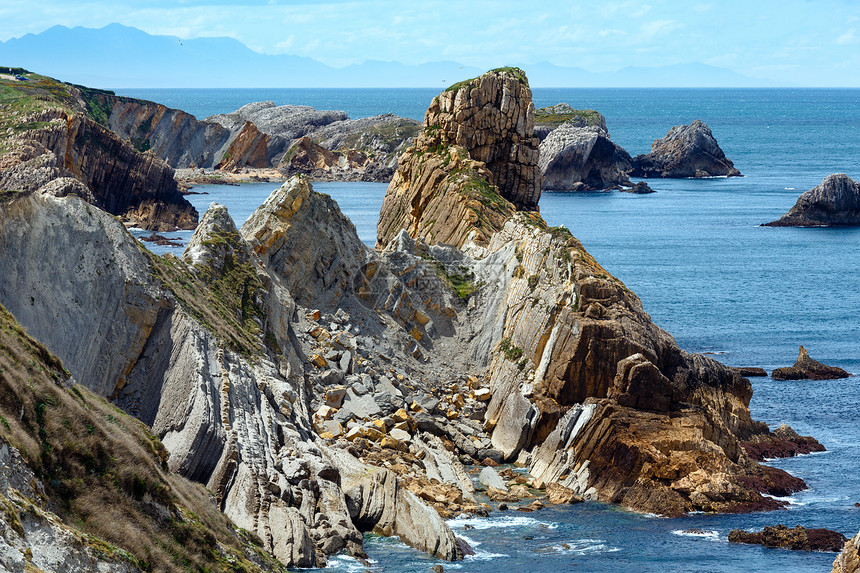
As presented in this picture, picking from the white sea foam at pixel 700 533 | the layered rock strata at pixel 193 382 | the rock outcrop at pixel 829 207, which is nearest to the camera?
the layered rock strata at pixel 193 382

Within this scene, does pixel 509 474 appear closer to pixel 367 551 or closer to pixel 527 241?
pixel 367 551

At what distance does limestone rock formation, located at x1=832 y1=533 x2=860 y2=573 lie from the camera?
27272 mm

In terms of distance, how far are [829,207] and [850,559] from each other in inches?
4739

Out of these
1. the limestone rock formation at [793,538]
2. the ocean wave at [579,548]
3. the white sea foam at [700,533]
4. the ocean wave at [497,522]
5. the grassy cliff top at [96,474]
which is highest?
the grassy cliff top at [96,474]

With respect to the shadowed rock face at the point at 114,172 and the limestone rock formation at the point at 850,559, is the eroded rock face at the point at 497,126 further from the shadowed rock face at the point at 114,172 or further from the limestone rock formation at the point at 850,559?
the limestone rock formation at the point at 850,559

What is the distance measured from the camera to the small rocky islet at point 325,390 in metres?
23.0

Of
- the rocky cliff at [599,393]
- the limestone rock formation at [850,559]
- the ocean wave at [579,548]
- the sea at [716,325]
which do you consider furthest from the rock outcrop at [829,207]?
the limestone rock formation at [850,559]

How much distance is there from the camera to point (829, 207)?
454 feet

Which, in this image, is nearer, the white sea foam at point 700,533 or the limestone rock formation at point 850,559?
the limestone rock formation at point 850,559

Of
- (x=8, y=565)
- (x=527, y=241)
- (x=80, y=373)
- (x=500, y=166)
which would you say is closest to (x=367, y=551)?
(x=80, y=373)

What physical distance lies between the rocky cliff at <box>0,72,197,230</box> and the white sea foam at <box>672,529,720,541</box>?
91.2 m

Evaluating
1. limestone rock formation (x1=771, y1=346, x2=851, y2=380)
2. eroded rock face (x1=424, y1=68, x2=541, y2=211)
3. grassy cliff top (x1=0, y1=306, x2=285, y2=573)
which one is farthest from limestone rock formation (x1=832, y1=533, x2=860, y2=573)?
eroded rock face (x1=424, y1=68, x2=541, y2=211)

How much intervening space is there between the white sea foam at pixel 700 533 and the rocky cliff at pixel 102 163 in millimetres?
91198

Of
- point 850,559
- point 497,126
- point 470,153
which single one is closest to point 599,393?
point 850,559
